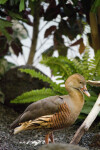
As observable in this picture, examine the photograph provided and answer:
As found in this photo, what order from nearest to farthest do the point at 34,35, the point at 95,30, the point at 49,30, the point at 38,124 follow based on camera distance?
the point at 38,124 → the point at 95,30 → the point at 49,30 → the point at 34,35

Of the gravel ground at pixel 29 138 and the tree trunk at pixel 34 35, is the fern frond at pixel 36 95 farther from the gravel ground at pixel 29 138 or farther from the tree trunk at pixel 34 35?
the tree trunk at pixel 34 35

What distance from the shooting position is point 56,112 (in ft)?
5.49

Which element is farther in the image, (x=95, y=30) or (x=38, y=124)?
(x=95, y=30)

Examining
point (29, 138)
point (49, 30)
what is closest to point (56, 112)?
point (29, 138)

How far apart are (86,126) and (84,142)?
0.58 m

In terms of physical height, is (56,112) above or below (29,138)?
above

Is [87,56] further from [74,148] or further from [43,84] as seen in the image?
[74,148]

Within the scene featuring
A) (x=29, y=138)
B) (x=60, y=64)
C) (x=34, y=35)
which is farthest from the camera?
(x=34, y=35)

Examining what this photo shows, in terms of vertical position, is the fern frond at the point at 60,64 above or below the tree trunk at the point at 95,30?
below

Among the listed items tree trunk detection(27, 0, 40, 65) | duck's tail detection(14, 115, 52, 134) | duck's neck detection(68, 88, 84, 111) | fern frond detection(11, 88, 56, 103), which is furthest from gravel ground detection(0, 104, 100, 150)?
tree trunk detection(27, 0, 40, 65)

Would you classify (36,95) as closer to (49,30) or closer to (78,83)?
(78,83)

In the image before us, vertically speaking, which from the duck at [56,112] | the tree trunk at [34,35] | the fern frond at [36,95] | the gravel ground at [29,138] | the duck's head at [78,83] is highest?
the tree trunk at [34,35]

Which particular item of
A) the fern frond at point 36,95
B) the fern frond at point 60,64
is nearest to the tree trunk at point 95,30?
the fern frond at point 60,64

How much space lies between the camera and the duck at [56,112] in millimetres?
1637
